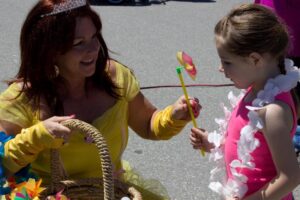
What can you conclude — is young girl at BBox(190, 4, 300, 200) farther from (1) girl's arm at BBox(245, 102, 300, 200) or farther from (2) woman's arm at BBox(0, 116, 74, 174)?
(2) woman's arm at BBox(0, 116, 74, 174)

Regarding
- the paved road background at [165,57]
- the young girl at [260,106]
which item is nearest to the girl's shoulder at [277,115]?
the young girl at [260,106]

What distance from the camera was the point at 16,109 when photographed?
5.79 ft

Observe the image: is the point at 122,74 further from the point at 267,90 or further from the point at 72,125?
the point at 267,90

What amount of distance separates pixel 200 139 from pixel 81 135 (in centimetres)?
37

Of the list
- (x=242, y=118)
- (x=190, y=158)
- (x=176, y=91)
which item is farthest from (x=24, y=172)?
(x=176, y=91)

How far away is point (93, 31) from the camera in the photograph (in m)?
1.73

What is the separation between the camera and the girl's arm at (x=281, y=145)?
1.36 m

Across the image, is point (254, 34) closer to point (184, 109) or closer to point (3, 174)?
point (184, 109)

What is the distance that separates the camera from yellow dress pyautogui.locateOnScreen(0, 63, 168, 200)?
177cm

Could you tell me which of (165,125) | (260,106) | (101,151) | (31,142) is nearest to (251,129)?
(260,106)

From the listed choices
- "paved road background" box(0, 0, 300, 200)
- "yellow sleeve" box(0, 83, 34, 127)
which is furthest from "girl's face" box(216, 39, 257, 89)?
"paved road background" box(0, 0, 300, 200)

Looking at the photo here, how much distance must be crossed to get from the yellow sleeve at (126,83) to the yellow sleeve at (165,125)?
4.4 inches

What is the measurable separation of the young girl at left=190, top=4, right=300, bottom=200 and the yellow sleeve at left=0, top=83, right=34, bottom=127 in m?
0.65

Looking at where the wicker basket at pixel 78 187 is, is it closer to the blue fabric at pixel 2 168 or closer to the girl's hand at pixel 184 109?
the blue fabric at pixel 2 168
